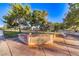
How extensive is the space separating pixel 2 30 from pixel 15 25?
0.13 meters

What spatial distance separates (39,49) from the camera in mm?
1782

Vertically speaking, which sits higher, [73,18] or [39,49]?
[73,18]

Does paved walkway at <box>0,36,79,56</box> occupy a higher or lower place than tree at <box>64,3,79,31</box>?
lower

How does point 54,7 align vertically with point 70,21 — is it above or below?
above

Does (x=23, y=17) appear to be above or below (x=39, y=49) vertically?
above

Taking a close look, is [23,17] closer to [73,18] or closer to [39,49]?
[39,49]

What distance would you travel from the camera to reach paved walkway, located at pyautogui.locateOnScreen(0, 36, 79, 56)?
69.7 inches

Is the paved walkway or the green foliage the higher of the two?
the green foliage

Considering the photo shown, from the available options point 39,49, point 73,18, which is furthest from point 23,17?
point 73,18

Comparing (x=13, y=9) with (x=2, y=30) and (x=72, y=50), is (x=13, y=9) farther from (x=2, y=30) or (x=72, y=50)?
(x=72, y=50)

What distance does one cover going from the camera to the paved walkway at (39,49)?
177 centimetres

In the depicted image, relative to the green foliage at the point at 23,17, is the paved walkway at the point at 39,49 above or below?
below

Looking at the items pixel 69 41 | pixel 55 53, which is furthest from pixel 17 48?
pixel 69 41

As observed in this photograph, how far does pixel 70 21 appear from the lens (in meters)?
1.79
